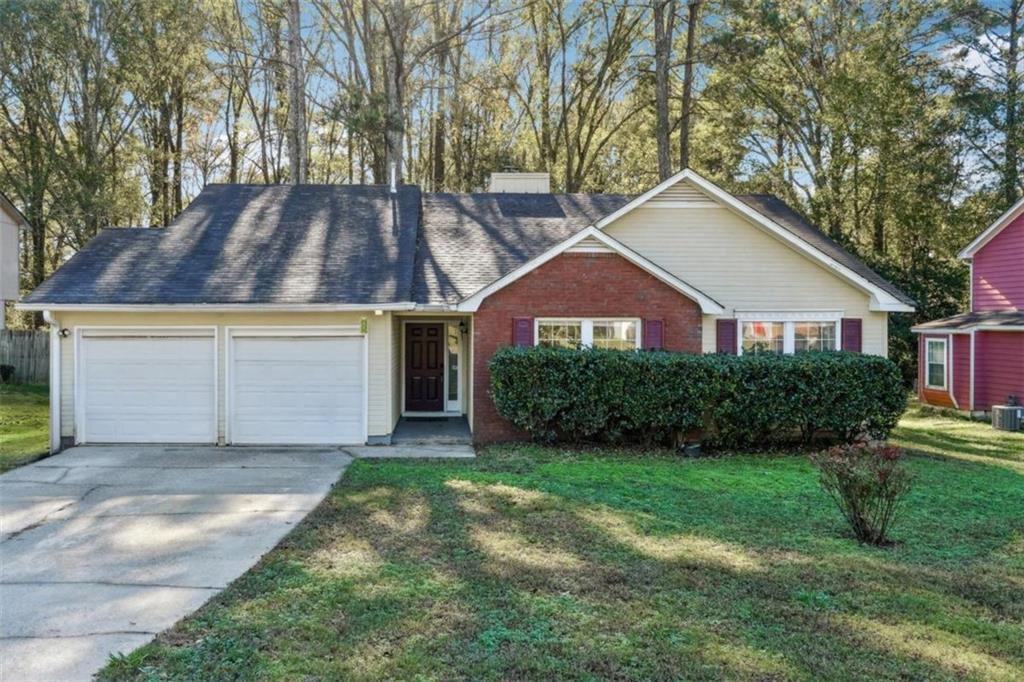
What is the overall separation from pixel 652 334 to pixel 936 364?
35.8 feet

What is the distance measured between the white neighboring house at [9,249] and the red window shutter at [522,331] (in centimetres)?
1945

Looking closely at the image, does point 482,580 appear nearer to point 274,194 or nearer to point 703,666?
point 703,666

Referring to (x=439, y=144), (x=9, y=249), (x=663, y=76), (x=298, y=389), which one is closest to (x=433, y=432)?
(x=298, y=389)

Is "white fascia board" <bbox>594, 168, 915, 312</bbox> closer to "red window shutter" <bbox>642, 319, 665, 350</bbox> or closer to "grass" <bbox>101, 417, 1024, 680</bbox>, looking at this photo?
"red window shutter" <bbox>642, 319, 665, 350</bbox>

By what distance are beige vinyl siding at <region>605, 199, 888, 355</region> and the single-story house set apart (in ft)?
0.10

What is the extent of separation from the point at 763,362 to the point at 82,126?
2383 centimetres

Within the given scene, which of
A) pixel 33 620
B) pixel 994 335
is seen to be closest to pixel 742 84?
pixel 994 335

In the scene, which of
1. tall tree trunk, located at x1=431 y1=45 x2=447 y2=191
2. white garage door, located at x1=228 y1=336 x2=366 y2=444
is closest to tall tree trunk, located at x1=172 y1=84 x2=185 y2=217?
tall tree trunk, located at x1=431 y1=45 x2=447 y2=191

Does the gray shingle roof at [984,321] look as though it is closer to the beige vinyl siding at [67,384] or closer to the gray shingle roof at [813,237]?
the gray shingle roof at [813,237]

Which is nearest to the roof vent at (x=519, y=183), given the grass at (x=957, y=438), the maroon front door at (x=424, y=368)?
the maroon front door at (x=424, y=368)

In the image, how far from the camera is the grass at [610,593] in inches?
146

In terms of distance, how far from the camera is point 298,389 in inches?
445

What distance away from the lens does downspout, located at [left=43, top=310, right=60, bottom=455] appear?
1090 centimetres

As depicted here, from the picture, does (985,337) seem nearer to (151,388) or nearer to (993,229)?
(993,229)
